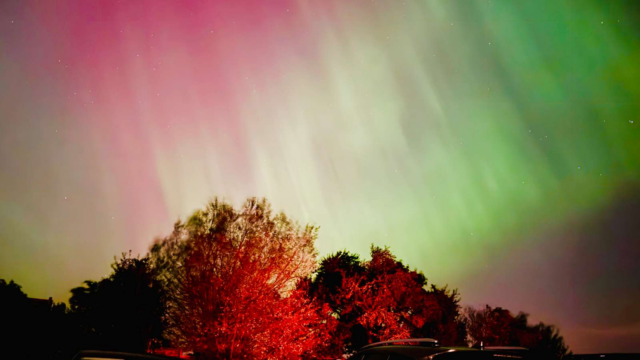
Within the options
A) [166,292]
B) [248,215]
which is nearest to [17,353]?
[166,292]

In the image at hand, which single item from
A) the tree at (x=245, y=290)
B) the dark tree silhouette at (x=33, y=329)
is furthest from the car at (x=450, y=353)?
the dark tree silhouette at (x=33, y=329)

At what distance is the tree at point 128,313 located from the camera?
1336 inches

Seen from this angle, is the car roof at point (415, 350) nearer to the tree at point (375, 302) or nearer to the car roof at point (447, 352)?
the car roof at point (447, 352)

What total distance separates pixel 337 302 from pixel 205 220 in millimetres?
27686

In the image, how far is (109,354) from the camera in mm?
4680

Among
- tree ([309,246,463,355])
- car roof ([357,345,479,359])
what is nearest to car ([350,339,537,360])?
car roof ([357,345,479,359])

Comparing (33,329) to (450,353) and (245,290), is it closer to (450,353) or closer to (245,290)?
(245,290)

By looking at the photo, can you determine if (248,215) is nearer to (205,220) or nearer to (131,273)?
(205,220)

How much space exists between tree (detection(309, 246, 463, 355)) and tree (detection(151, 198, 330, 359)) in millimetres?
21572

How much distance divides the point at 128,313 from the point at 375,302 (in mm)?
25226

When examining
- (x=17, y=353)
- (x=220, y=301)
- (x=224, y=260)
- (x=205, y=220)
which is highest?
(x=205, y=220)

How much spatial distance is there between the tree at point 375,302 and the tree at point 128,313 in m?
17.6

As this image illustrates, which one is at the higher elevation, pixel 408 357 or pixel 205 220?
pixel 205 220

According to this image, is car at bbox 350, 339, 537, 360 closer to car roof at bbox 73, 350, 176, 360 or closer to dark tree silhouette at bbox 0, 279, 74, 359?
car roof at bbox 73, 350, 176, 360
